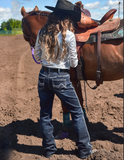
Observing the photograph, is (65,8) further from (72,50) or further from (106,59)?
(106,59)

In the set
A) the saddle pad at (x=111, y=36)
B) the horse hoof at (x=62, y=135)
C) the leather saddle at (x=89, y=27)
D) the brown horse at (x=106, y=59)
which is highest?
the leather saddle at (x=89, y=27)

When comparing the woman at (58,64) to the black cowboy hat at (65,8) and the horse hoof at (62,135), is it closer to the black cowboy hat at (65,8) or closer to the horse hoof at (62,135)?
the black cowboy hat at (65,8)

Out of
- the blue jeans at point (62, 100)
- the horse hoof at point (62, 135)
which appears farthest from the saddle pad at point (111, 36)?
the horse hoof at point (62, 135)

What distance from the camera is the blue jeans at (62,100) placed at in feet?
6.81

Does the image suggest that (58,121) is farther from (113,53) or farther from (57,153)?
(113,53)

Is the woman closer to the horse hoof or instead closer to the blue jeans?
the blue jeans

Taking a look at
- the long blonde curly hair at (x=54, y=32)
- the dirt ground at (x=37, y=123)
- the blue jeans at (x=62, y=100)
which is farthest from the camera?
the dirt ground at (x=37, y=123)

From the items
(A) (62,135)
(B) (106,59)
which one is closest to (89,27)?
(B) (106,59)

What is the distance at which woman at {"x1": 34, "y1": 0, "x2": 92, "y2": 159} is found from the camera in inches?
76.7

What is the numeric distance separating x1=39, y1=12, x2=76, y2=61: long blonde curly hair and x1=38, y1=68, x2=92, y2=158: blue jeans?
25 centimetres

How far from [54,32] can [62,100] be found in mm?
866

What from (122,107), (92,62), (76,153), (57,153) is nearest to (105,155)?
(76,153)

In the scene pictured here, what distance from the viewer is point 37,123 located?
3.39 m

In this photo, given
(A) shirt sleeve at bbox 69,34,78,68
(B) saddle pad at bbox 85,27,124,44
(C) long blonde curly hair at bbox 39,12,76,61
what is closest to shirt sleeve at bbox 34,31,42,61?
(C) long blonde curly hair at bbox 39,12,76,61
